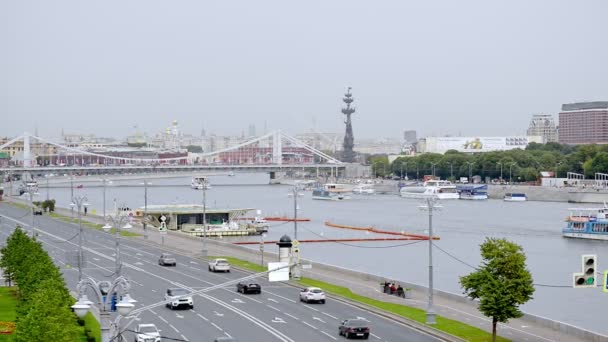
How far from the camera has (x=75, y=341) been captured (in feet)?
75.8

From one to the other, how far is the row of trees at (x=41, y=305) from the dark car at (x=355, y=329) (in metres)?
6.74

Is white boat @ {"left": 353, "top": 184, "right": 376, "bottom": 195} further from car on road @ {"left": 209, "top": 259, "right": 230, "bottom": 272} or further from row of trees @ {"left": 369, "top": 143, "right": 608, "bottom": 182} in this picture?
car on road @ {"left": 209, "top": 259, "right": 230, "bottom": 272}

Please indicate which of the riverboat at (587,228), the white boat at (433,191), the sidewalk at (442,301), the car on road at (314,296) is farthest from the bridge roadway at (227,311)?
the white boat at (433,191)

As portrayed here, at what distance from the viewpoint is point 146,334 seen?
25.6m

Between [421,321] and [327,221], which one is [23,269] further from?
[327,221]

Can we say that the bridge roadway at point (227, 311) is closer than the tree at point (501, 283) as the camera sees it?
No

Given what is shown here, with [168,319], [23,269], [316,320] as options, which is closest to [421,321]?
[316,320]

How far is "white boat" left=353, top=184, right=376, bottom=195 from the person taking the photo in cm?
16988

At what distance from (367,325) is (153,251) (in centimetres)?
3059

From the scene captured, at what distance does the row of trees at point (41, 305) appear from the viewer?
2095 centimetres

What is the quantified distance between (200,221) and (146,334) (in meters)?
57.5

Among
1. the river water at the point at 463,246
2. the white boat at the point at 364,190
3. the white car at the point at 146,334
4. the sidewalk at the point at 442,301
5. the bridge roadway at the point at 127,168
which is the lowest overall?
the river water at the point at 463,246

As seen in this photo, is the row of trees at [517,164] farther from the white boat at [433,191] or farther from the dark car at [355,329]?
the dark car at [355,329]

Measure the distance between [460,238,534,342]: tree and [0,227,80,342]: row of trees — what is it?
1046cm
